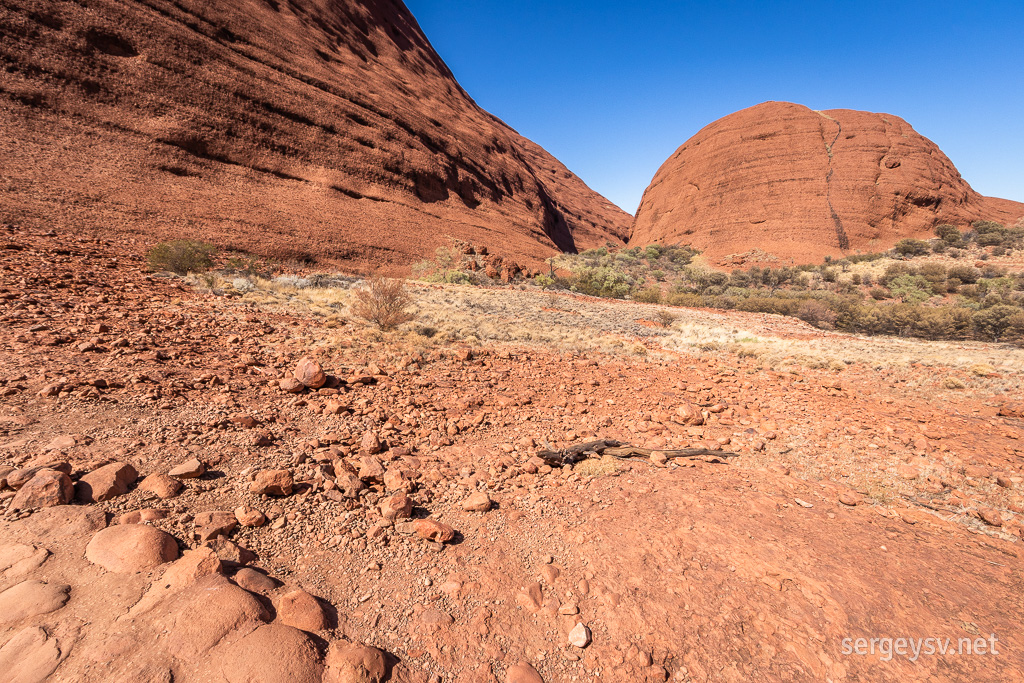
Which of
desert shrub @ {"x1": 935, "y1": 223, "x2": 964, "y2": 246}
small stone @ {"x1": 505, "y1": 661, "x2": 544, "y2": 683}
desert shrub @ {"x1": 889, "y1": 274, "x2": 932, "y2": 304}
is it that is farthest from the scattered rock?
Answer: desert shrub @ {"x1": 935, "y1": 223, "x2": 964, "y2": 246}

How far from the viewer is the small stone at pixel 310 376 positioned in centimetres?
444

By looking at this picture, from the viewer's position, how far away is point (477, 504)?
108 inches

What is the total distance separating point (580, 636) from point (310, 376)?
3849 mm

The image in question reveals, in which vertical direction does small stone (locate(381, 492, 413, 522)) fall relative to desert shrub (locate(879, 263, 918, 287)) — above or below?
below

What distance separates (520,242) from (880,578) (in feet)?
98.8

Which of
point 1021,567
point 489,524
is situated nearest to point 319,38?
point 489,524

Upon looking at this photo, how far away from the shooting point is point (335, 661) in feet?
5.12

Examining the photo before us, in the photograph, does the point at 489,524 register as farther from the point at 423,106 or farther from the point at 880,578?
the point at 423,106

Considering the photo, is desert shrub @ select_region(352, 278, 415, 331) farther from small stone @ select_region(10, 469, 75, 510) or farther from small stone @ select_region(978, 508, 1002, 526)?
small stone @ select_region(978, 508, 1002, 526)

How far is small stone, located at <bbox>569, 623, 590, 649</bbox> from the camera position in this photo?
6.16ft

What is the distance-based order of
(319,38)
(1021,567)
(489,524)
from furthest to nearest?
1. (319,38)
2. (489,524)
3. (1021,567)

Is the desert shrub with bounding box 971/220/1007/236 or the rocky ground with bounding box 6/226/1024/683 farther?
the desert shrub with bounding box 971/220/1007/236

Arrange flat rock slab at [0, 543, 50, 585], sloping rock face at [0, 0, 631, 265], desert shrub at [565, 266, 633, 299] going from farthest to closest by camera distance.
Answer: desert shrub at [565, 266, 633, 299] < sloping rock face at [0, 0, 631, 265] < flat rock slab at [0, 543, 50, 585]

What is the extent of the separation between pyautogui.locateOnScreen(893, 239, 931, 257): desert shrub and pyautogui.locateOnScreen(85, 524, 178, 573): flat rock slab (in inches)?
1921
